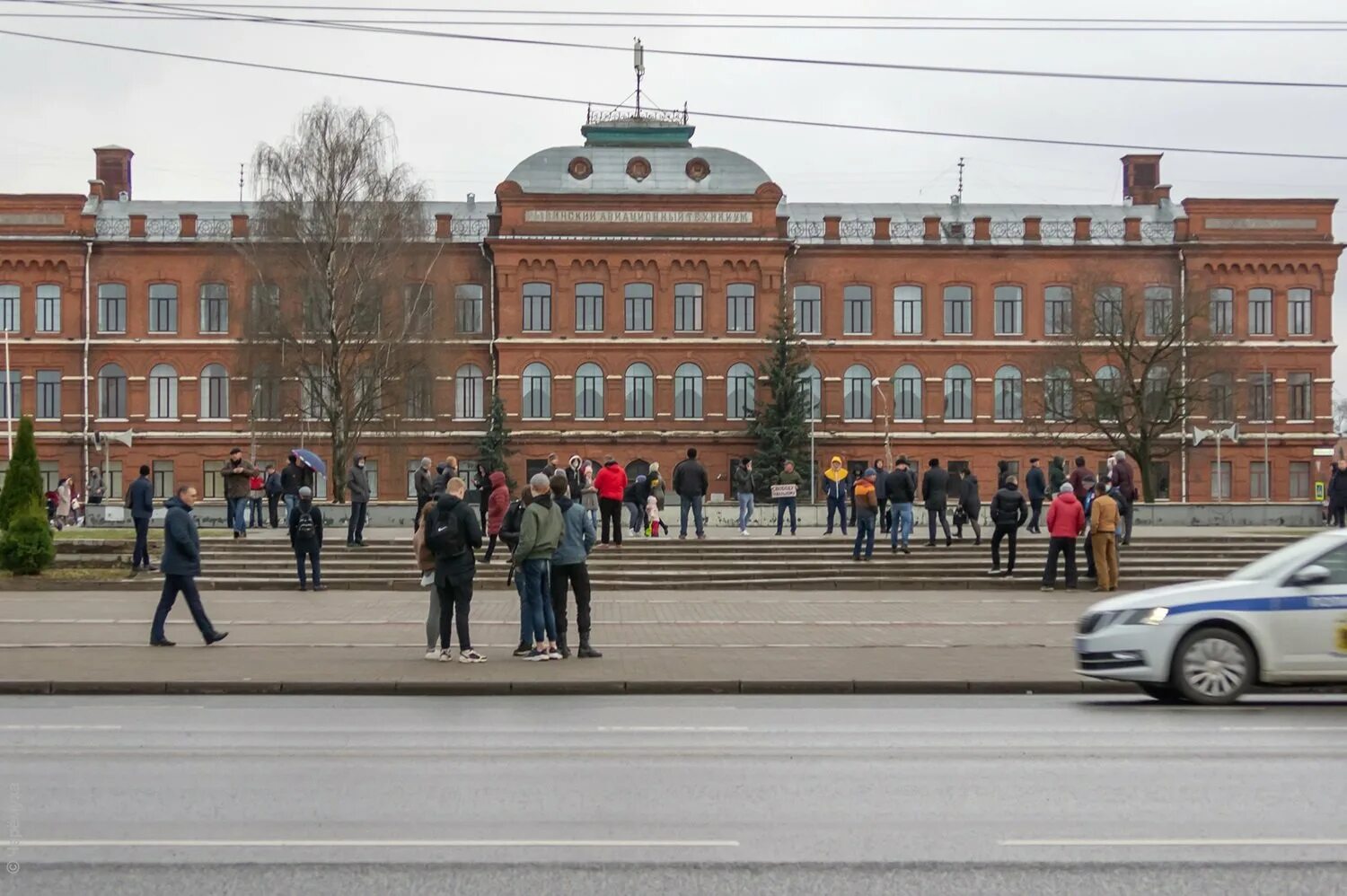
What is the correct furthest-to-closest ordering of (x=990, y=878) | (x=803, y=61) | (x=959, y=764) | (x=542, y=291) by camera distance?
(x=542, y=291) → (x=803, y=61) → (x=959, y=764) → (x=990, y=878)

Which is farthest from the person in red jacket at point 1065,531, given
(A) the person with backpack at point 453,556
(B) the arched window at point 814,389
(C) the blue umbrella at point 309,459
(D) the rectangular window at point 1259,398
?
(D) the rectangular window at point 1259,398

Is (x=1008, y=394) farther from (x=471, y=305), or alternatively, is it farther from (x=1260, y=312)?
(x=471, y=305)

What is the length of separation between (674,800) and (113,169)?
259 ft

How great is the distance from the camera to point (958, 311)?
74.8 meters

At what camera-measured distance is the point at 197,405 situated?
73.8m

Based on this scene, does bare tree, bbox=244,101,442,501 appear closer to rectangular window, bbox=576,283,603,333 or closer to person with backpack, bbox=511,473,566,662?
rectangular window, bbox=576,283,603,333

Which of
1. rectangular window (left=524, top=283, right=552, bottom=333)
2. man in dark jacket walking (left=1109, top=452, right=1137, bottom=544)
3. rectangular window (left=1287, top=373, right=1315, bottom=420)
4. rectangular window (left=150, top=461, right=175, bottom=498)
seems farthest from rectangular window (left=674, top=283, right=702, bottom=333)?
man in dark jacket walking (left=1109, top=452, right=1137, bottom=544)

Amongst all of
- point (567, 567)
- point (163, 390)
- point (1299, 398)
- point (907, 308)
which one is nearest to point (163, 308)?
point (163, 390)

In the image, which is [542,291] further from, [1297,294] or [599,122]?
[1297,294]

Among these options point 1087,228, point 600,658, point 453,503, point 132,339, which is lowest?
point 600,658

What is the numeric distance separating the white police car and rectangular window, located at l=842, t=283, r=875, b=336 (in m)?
60.4

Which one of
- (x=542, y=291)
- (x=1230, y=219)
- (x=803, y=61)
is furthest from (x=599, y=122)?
(x=803, y=61)

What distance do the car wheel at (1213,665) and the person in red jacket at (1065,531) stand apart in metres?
12.7

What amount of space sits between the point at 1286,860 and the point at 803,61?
19.2 m
